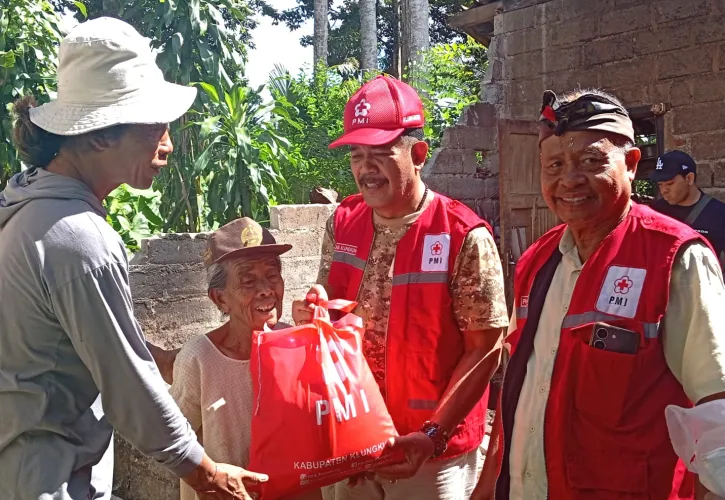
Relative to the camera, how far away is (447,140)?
8.14m

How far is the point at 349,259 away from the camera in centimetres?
255

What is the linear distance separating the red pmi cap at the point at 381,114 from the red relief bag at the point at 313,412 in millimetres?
624

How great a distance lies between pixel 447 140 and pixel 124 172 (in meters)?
6.53

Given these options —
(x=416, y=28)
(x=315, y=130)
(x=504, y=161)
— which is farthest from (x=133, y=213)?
(x=416, y=28)

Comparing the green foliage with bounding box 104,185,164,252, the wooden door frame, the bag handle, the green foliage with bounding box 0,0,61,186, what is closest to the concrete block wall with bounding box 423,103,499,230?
the wooden door frame

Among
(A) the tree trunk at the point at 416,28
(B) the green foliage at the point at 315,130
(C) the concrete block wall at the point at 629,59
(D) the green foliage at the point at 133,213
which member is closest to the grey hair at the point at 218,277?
(D) the green foliage at the point at 133,213

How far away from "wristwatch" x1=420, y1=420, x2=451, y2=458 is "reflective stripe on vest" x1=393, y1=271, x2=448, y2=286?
0.44 meters

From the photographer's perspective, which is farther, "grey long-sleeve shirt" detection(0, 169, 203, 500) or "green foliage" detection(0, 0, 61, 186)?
"green foliage" detection(0, 0, 61, 186)

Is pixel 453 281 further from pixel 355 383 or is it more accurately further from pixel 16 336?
pixel 16 336

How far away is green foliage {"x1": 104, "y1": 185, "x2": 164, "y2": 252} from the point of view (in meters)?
6.55

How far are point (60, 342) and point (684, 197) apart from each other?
4745 mm

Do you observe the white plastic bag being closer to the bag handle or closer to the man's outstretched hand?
the man's outstretched hand

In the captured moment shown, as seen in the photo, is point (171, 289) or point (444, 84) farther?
point (444, 84)

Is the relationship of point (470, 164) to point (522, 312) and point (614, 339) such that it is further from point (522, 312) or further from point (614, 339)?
point (614, 339)
